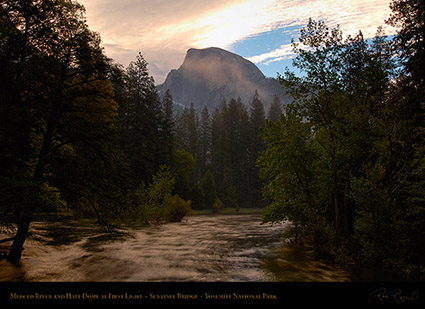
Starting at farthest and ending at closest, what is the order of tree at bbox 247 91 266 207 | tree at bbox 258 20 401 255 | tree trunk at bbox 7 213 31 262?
tree at bbox 247 91 266 207 < tree at bbox 258 20 401 255 < tree trunk at bbox 7 213 31 262

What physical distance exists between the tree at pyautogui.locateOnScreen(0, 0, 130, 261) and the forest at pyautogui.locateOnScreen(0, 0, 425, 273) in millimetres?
58

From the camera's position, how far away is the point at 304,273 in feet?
44.9

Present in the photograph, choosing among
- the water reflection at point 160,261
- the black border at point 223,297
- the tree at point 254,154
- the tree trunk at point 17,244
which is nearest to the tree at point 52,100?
the tree trunk at point 17,244

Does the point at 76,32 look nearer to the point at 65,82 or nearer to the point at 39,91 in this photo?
the point at 65,82

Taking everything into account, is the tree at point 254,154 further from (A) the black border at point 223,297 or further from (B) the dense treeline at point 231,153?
(A) the black border at point 223,297

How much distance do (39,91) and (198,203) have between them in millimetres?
48896

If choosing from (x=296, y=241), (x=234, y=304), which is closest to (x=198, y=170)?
(x=296, y=241)

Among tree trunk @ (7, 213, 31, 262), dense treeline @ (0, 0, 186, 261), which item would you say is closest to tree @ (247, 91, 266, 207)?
dense treeline @ (0, 0, 186, 261)

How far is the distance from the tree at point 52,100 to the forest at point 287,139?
6 cm

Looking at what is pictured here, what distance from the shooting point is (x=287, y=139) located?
17.8 m
